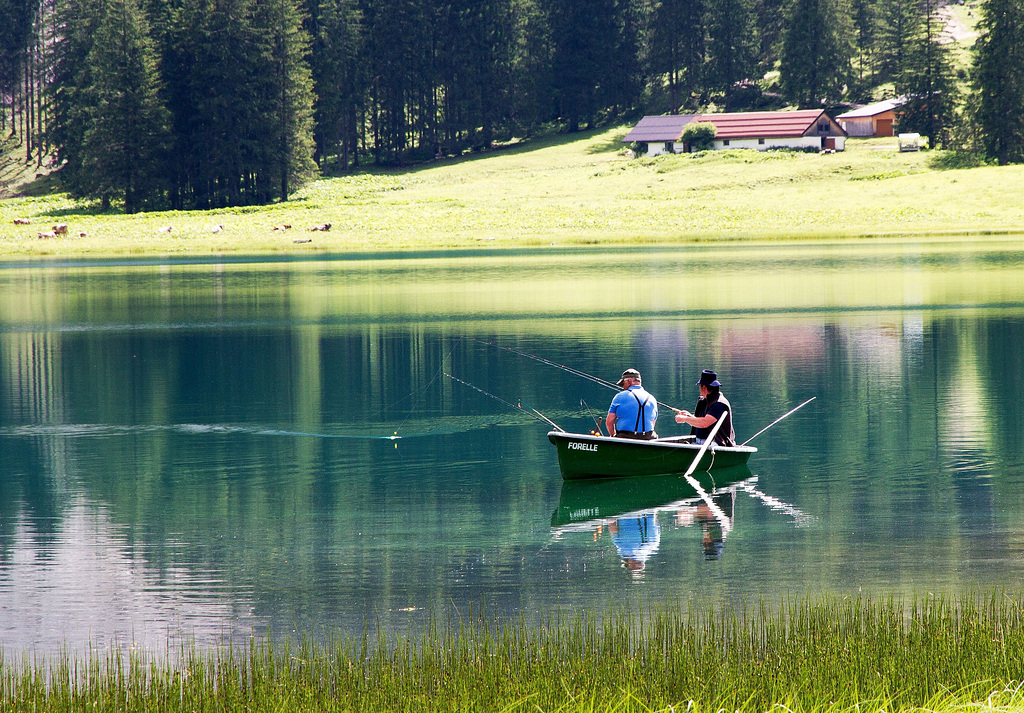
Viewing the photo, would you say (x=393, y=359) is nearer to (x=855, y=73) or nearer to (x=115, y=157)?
(x=115, y=157)

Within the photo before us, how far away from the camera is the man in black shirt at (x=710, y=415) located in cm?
1747

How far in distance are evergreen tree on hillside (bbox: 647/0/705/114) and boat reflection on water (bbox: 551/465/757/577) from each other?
5035 inches

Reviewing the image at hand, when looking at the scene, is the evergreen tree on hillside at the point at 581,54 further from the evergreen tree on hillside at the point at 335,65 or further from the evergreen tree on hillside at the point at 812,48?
the evergreen tree on hillside at the point at 335,65

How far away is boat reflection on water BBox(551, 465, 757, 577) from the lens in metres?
14.1

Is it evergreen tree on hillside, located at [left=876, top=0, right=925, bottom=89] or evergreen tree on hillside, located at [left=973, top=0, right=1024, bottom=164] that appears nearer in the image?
evergreen tree on hillside, located at [left=973, top=0, right=1024, bottom=164]

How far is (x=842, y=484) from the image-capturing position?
17.2m

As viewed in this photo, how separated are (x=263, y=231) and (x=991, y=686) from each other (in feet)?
274

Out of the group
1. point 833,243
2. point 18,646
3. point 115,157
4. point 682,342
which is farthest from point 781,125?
point 18,646

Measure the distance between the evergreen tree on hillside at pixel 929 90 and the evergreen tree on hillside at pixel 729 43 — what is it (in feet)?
81.1

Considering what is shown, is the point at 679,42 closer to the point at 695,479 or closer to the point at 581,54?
the point at 581,54

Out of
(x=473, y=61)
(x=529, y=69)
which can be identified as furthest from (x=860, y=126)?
(x=473, y=61)

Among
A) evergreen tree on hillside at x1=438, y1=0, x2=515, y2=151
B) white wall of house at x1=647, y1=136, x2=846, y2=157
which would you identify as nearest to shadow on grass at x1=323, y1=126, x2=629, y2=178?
evergreen tree on hillside at x1=438, y1=0, x2=515, y2=151

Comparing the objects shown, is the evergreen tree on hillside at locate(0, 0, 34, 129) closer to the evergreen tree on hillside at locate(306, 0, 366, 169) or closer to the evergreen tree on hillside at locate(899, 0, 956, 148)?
the evergreen tree on hillside at locate(306, 0, 366, 169)

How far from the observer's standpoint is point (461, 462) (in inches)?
762
